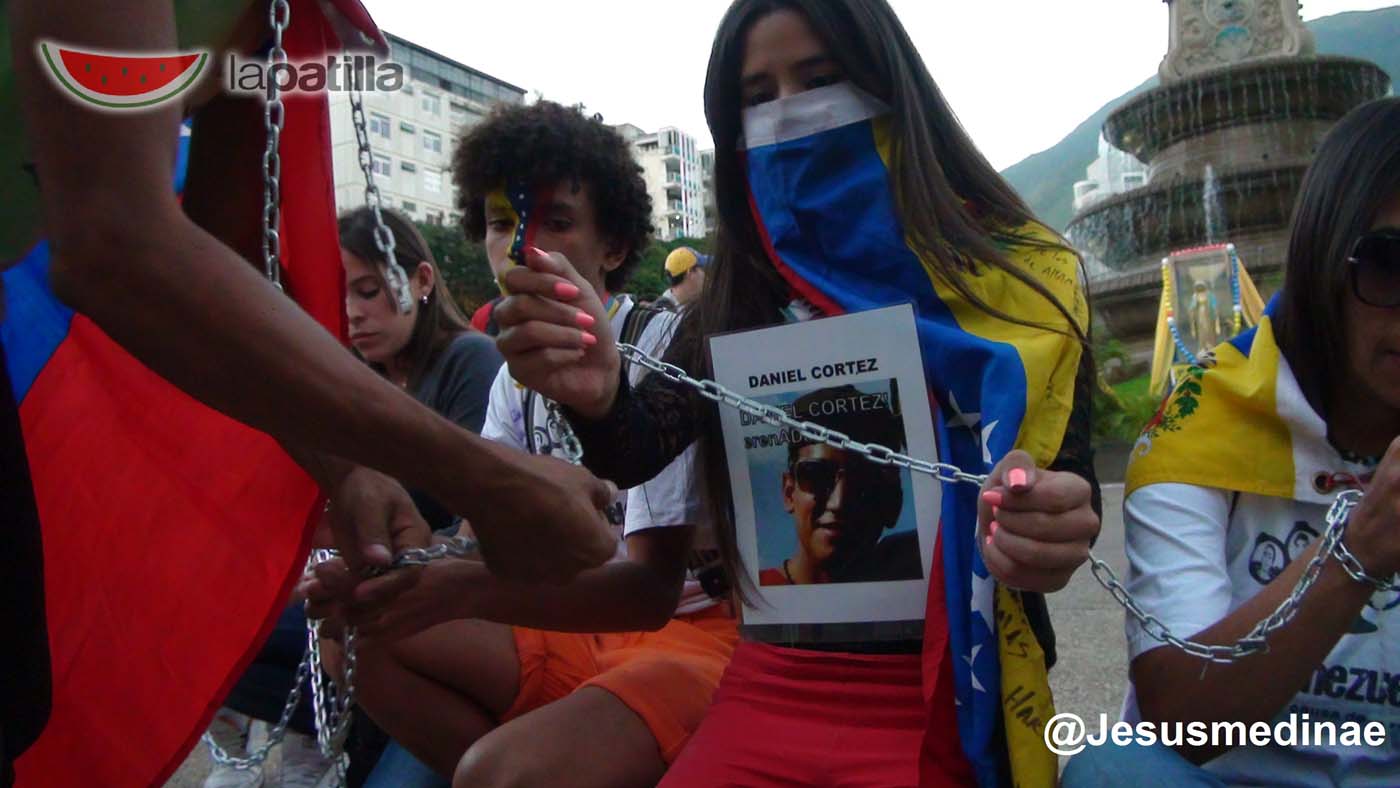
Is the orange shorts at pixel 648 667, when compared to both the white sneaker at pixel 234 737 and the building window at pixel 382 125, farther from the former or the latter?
the building window at pixel 382 125

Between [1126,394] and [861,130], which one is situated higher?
[861,130]

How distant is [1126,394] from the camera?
35.3ft

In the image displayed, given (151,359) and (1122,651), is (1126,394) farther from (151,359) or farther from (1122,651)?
(151,359)

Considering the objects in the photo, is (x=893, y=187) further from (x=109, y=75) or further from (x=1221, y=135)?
(x=1221, y=135)

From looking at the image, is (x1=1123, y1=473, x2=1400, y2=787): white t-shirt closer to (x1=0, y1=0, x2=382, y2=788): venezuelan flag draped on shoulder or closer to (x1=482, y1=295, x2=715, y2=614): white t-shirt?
(x1=482, y1=295, x2=715, y2=614): white t-shirt

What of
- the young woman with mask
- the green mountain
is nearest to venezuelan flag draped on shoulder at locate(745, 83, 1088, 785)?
the young woman with mask

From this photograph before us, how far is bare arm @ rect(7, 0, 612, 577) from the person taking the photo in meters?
0.96

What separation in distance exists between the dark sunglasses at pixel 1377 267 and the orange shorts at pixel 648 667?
47.6 inches

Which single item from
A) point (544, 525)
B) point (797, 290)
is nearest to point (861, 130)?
point (797, 290)

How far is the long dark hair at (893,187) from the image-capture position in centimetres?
169

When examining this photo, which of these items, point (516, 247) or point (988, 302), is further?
point (516, 247)

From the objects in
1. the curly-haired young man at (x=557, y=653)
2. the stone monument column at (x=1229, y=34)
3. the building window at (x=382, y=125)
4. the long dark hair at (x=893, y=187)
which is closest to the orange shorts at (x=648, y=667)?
the curly-haired young man at (x=557, y=653)

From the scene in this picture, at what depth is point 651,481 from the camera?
1916mm

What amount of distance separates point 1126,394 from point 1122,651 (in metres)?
7.79
